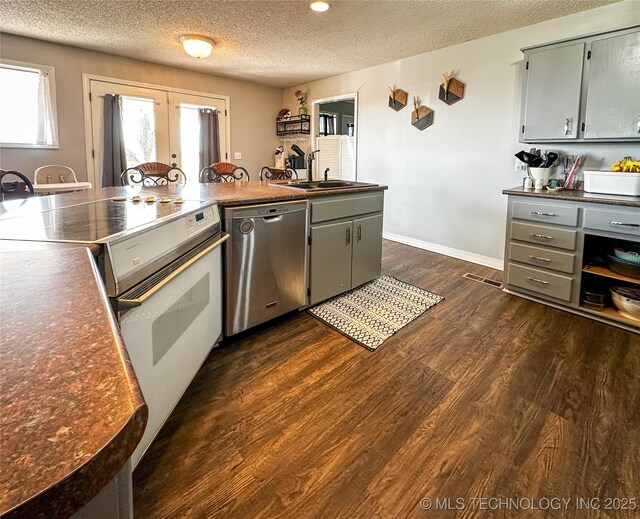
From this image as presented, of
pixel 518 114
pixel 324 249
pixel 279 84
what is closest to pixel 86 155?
pixel 279 84

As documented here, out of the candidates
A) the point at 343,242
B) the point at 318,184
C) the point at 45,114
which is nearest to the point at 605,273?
the point at 343,242

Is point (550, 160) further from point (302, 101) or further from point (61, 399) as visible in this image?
point (302, 101)

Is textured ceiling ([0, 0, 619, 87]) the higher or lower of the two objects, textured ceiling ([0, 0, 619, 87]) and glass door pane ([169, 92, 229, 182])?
the higher

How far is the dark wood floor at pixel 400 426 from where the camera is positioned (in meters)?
1.32

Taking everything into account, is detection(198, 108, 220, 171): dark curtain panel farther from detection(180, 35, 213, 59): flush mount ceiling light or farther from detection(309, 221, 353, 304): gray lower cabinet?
detection(309, 221, 353, 304): gray lower cabinet

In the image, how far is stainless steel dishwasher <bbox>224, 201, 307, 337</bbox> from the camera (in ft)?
7.23

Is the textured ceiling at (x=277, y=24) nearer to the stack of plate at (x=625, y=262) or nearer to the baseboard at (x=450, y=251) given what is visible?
the stack of plate at (x=625, y=262)

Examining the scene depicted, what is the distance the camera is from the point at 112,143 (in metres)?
4.87

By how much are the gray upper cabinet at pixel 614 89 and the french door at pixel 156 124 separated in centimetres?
497

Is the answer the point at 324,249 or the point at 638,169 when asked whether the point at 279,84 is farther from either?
the point at 638,169

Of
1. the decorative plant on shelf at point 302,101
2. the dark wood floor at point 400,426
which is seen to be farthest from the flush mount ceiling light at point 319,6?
the decorative plant on shelf at point 302,101

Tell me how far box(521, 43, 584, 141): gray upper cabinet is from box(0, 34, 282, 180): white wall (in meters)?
4.48

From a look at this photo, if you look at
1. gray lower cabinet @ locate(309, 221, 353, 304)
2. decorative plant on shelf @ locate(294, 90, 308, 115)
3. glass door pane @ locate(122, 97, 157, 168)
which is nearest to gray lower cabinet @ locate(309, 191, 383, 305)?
gray lower cabinet @ locate(309, 221, 353, 304)

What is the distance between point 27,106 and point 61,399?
17.4 ft
